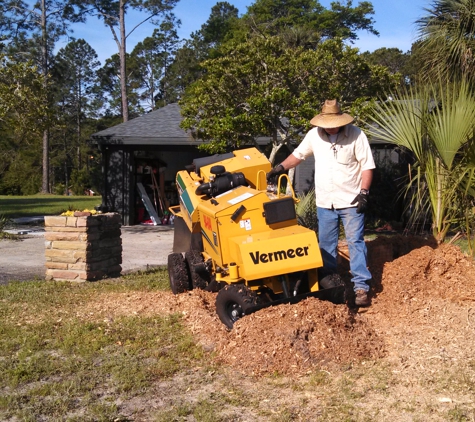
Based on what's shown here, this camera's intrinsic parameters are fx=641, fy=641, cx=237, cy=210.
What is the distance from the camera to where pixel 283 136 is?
514 inches

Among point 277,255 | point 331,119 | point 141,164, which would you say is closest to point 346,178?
point 331,119

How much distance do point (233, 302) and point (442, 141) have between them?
9.65ft

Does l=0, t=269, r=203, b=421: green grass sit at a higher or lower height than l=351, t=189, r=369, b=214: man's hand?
lower

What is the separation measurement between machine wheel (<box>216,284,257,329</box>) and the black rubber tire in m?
0.67

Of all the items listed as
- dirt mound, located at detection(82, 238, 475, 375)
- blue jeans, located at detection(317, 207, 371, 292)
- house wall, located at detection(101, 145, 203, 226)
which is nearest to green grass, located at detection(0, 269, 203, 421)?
dirt mound, located at detection(82, 238, 475, 375)

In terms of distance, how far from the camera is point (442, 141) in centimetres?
668

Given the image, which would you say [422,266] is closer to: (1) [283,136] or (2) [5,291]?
(2) [5,291]

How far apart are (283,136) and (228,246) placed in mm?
7748

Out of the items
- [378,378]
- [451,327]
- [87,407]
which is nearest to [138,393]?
[87,407]

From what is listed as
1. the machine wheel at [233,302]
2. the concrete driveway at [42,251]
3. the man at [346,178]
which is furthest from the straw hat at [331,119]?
the concrete driveway at [42,251]

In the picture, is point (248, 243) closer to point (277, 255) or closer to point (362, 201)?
point (277, 255)

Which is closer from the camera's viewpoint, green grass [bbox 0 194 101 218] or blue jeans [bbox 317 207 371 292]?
blue jeans [bbox 317 207 371 292]

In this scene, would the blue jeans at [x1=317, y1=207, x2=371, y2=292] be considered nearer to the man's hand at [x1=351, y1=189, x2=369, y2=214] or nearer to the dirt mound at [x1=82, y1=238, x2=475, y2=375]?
the man's hand at [x1=351, y1=189, x2=369, y2=214]

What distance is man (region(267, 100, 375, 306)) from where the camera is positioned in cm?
600
